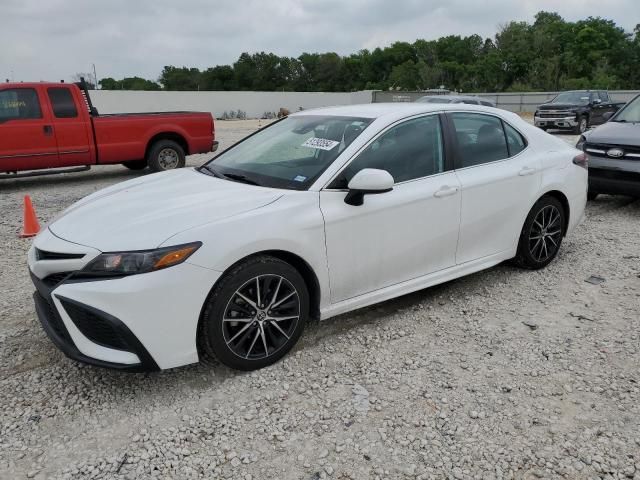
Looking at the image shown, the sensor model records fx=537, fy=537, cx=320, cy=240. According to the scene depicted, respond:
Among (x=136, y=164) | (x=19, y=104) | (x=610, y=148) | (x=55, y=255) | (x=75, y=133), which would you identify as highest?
(x=19, y=104)

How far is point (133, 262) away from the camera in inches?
110

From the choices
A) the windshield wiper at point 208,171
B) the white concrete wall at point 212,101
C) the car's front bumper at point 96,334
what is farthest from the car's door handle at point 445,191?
the white concrete wall at point 212,101

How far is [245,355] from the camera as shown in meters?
3.19

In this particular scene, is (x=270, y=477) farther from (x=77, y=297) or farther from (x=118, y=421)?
(x=77, y=297)

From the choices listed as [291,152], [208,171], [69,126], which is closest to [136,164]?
[69,126]

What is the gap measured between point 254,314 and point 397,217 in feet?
3.97

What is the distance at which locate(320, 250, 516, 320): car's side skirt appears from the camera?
3557 mm

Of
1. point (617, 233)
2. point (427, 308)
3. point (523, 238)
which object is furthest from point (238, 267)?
point (617, 233)

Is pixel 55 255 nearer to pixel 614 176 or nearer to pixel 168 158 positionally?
pixel 614 176

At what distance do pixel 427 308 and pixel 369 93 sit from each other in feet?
144

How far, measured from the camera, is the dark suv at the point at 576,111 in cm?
2050

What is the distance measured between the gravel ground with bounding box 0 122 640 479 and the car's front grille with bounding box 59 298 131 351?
40cm

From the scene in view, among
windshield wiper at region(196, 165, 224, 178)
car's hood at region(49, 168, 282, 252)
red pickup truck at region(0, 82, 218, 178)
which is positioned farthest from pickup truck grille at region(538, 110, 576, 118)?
car's hood at region(49, 168, 282, 252)

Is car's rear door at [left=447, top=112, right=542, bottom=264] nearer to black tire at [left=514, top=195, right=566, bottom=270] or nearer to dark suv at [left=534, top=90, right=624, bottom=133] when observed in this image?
black tire at [left=514, top=195, right=566, bottom=270]
